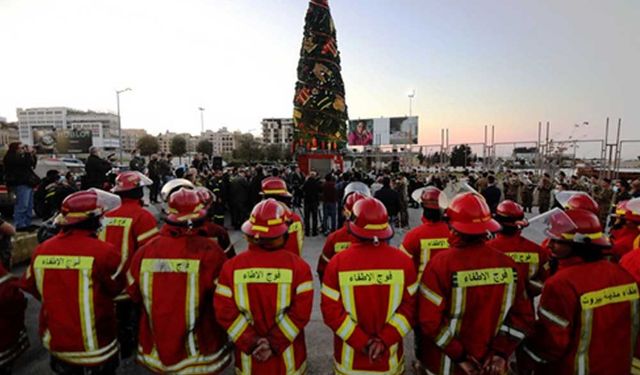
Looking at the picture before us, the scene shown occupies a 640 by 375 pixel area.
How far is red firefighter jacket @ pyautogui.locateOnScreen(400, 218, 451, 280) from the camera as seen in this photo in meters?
3.36

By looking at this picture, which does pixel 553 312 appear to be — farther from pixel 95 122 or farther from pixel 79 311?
pixel 95 122

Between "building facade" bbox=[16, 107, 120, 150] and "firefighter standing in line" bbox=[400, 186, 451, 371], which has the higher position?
"building facade" bbox=[16, 107, 120, 150]

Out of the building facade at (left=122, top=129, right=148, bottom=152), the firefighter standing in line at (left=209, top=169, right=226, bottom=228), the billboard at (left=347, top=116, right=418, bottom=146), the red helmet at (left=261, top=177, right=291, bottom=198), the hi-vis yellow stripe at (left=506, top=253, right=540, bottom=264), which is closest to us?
the hi-vis yellow stripe at (left=506, top=253, right=540, bottom=264)

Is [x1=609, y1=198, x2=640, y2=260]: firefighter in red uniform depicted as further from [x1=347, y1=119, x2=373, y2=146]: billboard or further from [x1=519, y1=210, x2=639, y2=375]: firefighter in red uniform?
[x1=347, y1=119, x2=373, y2=146]: billboard

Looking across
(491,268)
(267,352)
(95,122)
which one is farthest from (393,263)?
(95,122)

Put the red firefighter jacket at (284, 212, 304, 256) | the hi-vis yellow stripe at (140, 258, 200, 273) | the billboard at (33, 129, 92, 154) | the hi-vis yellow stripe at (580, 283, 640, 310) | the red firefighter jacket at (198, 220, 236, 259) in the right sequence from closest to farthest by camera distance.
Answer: the hi-vis yellow stripe at (580, 283, 640, 310) < the hi-vis yellow stripe at (140, 258, 200, 273) < the red firefighter jacket at (198, 220, 236, 259) < the red firefighter jacket at (284, 212, 304, 256) < the billboard at (33, 129, 92, 154)

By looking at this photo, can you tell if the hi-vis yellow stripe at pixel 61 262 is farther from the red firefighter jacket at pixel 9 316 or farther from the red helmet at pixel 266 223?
the red helmet at pixel 266 223

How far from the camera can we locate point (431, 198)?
146 inches

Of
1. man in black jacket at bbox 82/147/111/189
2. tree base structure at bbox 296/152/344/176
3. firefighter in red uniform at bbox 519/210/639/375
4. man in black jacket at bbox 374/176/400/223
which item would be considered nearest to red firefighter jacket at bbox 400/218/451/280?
firefighter in red uniform at bbox 519/210/639/375

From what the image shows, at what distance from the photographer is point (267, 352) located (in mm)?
2047

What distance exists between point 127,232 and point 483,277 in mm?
3173

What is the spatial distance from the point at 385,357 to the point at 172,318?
139cm

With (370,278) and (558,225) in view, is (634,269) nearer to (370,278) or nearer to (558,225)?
(558,225)

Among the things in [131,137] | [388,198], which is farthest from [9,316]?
[131,137]
